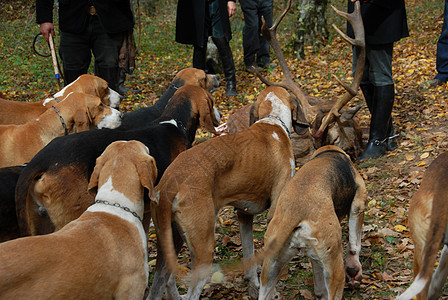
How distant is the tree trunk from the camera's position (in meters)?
13.0

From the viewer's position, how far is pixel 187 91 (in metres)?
5.28

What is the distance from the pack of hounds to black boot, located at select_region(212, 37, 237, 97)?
4.80 m

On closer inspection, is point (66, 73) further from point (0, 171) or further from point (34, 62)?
point (34, 62)

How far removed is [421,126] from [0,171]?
19.9 feet

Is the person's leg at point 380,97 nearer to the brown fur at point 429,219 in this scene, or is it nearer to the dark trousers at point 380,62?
the dark trousers at point 380,62

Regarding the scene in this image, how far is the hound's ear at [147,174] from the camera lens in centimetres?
345

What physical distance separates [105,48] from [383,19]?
404 cm

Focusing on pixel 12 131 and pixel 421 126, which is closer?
pixel 12 131

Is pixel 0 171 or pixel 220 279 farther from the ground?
pixel 0 171

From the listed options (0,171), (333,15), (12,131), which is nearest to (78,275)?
(0,171)

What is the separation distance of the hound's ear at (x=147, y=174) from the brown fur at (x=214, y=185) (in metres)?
0.21

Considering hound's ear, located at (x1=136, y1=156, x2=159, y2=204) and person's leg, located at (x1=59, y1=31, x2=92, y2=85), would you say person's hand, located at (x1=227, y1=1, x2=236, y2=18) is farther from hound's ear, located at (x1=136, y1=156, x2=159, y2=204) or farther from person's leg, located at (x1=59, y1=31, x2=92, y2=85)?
hound's ear, located at (x1=136, y1=156, x2=159, y2=204)

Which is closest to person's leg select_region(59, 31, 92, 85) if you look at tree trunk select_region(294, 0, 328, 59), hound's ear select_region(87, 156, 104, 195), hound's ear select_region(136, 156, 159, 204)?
hound's ear select_region(87, 156, 104, 195)

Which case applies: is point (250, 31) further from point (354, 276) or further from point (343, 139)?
point (354, 276)
